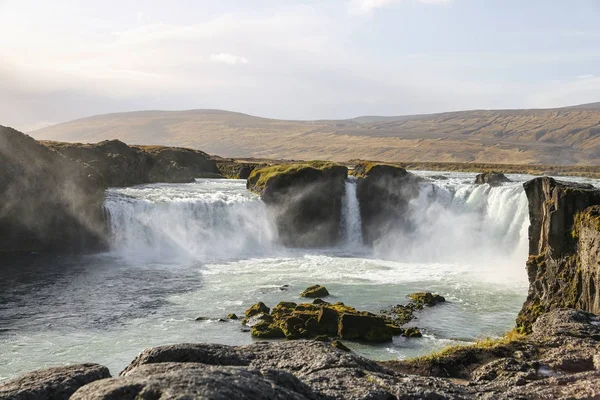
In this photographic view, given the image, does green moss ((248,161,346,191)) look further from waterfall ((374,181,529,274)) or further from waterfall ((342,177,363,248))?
waterfall ((374,181,529,274))

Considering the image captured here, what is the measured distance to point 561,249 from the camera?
75.4ft

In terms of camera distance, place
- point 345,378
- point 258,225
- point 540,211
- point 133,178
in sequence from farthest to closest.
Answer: point 133,178 → point 258,225 → point 540,211 → point 345,378

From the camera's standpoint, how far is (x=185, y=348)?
27.3ft

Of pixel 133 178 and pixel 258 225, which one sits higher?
pixel 133 178

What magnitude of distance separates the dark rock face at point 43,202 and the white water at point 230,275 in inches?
85.4

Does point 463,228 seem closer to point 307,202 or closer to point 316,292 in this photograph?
point 307,202

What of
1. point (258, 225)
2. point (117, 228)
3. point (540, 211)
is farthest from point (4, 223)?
point (540, 211)

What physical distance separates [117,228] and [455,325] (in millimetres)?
33447

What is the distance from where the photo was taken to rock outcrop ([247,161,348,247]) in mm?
56688

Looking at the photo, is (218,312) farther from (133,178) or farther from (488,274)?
(133,178)

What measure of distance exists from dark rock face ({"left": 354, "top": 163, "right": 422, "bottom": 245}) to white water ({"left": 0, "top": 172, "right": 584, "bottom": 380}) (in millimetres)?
950

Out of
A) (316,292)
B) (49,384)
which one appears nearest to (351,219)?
(316,292)

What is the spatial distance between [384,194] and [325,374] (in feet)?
167

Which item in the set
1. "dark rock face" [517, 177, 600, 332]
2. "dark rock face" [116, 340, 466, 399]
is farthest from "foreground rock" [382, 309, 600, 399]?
"dark rock face" [517, 177, 600, 332]
